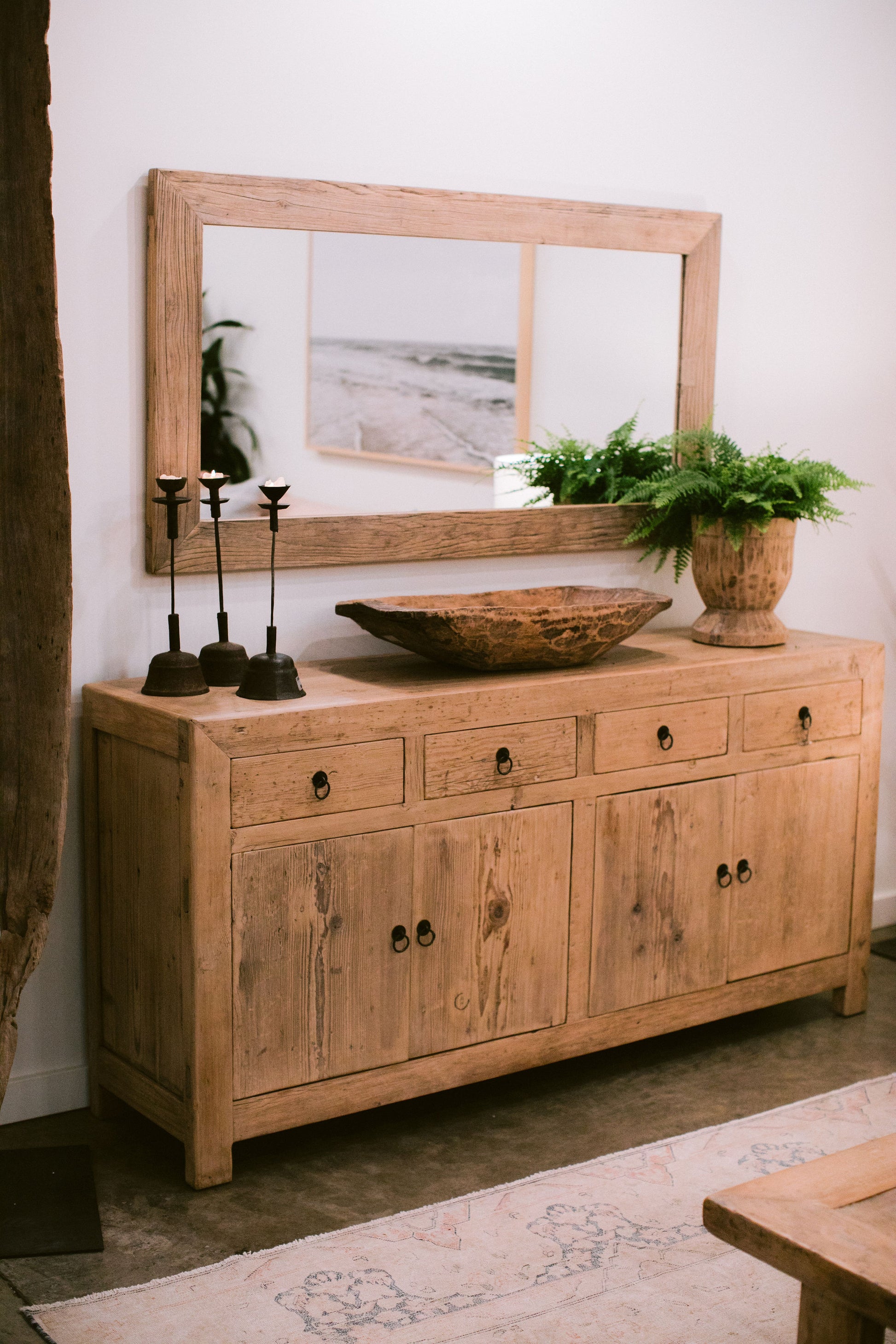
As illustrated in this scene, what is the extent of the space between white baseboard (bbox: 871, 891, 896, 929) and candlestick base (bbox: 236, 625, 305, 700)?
85.4 inches

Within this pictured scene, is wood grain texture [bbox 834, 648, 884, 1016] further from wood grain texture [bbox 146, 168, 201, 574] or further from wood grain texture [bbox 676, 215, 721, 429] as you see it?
wood grain texture [bbox 146, 168, 201, 574]

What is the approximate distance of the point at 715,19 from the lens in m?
3.48

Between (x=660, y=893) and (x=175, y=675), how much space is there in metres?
1.14

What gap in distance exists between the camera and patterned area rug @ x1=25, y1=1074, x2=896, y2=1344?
7.23 feet

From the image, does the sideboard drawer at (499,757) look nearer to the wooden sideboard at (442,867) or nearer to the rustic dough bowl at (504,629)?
the wooden sideboard at (442,867)

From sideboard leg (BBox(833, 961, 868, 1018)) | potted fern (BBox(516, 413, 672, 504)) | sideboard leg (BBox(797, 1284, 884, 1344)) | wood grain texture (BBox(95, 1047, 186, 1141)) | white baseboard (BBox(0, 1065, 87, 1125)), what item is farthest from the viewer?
sideboard leg (BBox(833, 961, 868, 1018))

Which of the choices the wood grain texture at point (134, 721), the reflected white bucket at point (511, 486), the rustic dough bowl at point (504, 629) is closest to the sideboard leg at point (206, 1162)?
the wood grain texture at point (134, 721)

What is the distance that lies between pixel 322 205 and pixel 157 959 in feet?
4.95

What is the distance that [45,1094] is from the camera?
2.90 metres

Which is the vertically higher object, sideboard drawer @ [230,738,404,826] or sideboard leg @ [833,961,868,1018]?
sideboard drawer @ [230,738,404,826]

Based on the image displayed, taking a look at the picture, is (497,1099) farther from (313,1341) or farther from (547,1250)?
(313,1341)

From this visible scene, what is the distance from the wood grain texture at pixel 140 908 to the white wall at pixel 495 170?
0.37 feet

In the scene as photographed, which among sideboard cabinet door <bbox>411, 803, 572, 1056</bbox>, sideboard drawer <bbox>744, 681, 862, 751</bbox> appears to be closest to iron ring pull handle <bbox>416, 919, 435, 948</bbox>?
sideboard cabinet door <bbox>411, 803, 572, 1056</bbox>

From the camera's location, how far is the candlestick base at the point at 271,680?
2.65m
